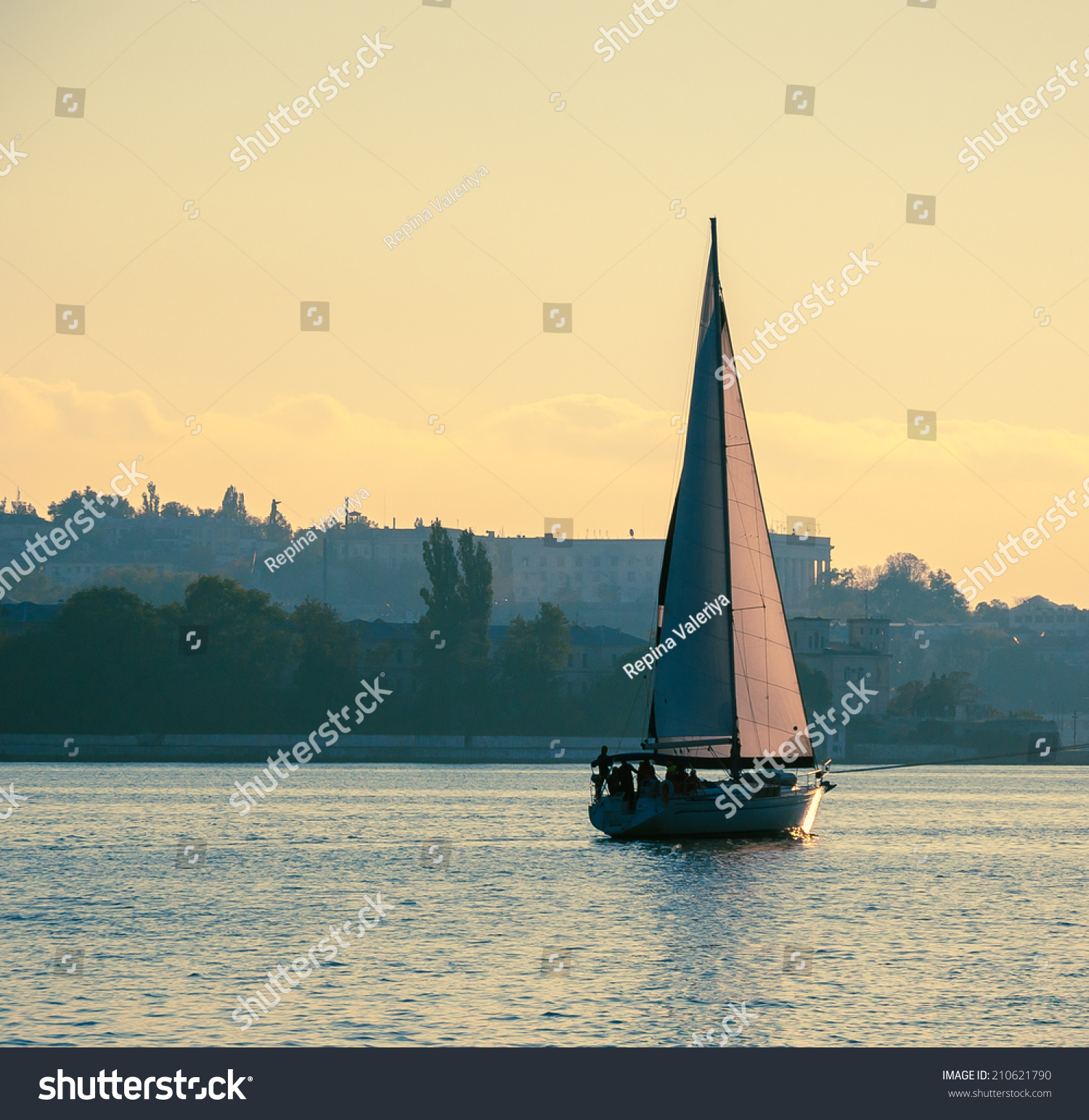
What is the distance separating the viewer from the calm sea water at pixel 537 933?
26.6 m

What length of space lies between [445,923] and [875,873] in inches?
633

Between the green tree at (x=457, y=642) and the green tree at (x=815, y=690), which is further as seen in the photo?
the green tree at (x=815, y=690)

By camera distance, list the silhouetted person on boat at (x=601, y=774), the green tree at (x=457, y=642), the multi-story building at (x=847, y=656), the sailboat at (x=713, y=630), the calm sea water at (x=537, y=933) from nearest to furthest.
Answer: the calm sea water at (x=537, y=933) < the sailboat at (x=713, y=630) < the silhouetted person on boat at (x=601, y=774) < the green tree at (x=457, y=642) < the multi-story building at (x=847, y=656)

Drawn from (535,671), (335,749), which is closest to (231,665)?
(335,749)

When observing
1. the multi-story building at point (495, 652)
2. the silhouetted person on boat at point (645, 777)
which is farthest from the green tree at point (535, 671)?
the silhouetted person on boat at point (645, 777)

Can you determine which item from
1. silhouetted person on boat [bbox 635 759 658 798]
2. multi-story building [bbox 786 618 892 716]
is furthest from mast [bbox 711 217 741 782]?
multi-story building [bbox 786 618 892 716]

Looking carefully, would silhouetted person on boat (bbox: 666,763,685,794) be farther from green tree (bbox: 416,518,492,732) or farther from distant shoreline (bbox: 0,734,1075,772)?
green tree (bbox: 416,518,492,732)

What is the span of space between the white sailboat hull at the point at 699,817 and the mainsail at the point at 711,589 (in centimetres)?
146

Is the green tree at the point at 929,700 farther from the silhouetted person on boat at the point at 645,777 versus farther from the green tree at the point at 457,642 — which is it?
the silhouetted person on boat at the point at 645,777

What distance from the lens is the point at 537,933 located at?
35875mm

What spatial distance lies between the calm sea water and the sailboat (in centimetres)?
178

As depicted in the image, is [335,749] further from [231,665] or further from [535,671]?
[535,671]
